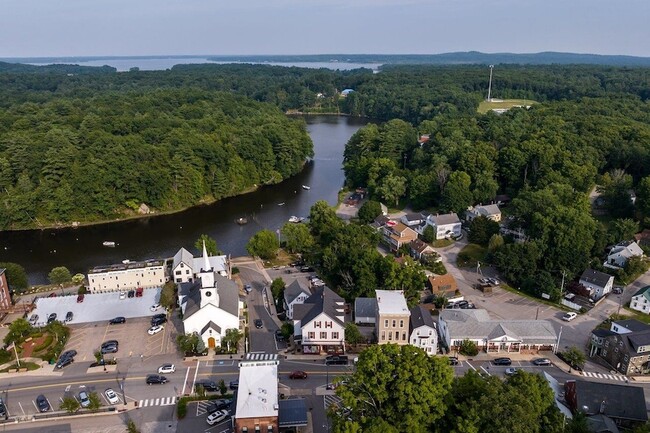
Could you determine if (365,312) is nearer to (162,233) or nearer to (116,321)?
(116,321)

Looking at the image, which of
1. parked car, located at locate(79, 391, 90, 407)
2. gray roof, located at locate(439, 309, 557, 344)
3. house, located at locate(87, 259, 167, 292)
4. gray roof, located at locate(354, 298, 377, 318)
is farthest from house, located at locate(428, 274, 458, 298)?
parked car, located at locate(79, 391, 90, 407)

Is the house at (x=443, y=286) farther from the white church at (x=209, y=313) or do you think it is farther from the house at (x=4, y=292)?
the house at (x=4, y=292)

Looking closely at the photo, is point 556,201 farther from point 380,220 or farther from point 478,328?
point 478,328

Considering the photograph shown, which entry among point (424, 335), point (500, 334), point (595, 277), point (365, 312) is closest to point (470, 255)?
point (595, 277)

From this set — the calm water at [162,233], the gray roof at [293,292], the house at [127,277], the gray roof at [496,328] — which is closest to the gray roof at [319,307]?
the gray roof at [293,292]

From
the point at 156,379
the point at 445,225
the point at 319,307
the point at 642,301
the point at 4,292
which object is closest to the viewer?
the point at 156,379

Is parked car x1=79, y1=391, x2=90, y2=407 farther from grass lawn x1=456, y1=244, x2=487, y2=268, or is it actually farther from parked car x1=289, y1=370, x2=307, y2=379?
grass lawn x1=456, y1=244, x2=487, y2=268

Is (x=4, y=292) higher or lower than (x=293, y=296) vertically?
lower
